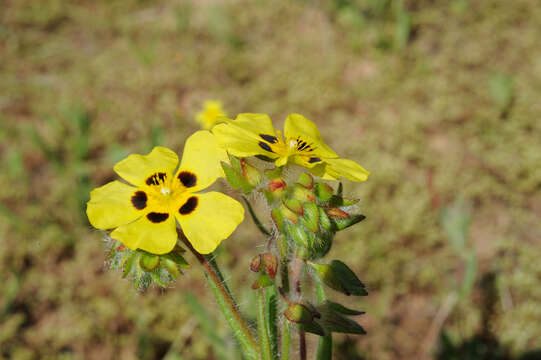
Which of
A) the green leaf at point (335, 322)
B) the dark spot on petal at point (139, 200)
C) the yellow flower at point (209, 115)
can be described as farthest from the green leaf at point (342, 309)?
the yellow flower at point (209, 115)

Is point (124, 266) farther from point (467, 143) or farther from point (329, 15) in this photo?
point (329, 15)

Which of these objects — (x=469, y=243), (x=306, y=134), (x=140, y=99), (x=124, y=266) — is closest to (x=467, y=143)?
(x=469, y=243)

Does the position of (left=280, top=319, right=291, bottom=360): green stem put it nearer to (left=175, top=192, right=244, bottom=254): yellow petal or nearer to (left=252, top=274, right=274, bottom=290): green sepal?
(left=252, top=274, right=274, bottom=290): green sepal

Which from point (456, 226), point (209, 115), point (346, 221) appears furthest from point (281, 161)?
point (209, 115)

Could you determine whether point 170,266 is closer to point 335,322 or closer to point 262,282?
point 262,282

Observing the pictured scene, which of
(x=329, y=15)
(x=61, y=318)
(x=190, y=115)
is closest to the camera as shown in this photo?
(x=61, y=318)
